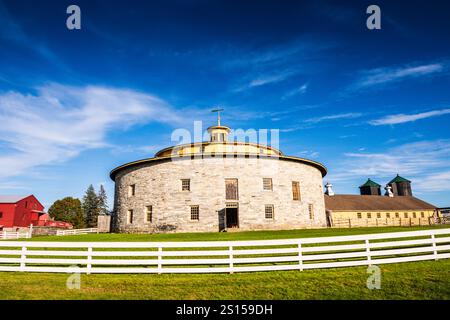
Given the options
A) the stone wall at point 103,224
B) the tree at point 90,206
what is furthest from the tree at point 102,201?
the stone wall at point 103,224

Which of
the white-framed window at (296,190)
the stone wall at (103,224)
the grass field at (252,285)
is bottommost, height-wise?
the grass field at (252,285)

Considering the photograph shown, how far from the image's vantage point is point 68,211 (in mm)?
78438

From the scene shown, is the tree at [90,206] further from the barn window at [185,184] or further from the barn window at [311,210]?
the barn window at [311,210]

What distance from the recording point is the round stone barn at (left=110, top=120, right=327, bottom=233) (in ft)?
89.5

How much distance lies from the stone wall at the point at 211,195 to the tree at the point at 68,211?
52.5 metres

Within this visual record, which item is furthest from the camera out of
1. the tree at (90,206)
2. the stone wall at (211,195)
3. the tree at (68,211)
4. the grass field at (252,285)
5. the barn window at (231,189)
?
the tree at (90,206)

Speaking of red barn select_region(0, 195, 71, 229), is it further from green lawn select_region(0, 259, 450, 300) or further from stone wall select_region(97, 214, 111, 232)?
green lawn select_region(0, 259, 450, 300)

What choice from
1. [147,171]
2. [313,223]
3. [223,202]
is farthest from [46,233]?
[313,223]

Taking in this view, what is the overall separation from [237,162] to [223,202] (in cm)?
411

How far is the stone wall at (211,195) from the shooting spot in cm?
2725

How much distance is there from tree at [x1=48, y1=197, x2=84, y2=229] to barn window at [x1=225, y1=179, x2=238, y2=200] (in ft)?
199

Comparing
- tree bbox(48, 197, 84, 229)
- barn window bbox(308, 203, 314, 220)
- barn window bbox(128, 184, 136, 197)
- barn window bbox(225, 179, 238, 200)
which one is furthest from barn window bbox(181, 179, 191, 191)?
tree bbox(48, 197, 84, 229)

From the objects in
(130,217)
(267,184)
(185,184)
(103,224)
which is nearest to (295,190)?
(267,184)
